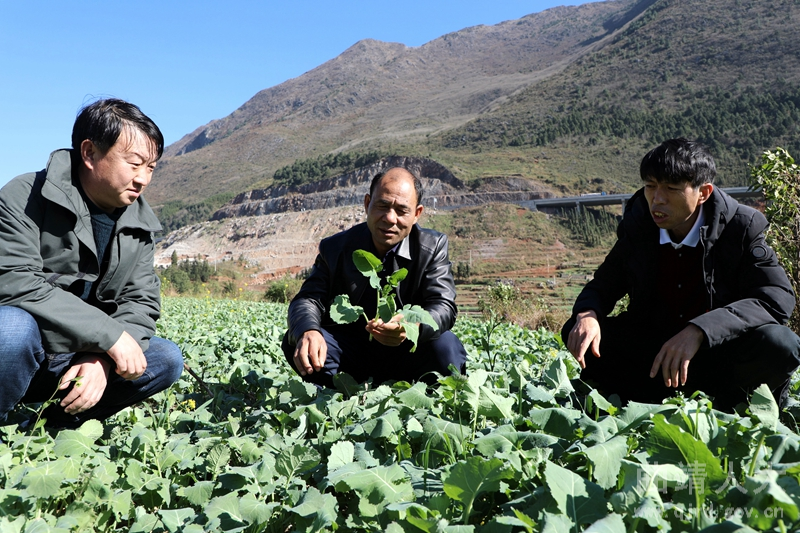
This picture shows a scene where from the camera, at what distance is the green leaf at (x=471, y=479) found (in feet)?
4.15

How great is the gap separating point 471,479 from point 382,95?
385 feet

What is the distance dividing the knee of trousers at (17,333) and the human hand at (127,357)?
0.25 meters

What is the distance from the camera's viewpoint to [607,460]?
51.4 inches

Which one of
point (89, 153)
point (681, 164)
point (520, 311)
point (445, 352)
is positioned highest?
point (89, 153)

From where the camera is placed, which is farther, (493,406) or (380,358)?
(380,358)

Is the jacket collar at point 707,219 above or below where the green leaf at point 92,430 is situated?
above

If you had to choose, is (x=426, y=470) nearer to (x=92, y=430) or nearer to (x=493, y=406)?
(x=493, y=406)

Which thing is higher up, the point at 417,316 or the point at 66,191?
the point at 66,191

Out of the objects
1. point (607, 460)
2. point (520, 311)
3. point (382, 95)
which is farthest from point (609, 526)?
point (382, 95)

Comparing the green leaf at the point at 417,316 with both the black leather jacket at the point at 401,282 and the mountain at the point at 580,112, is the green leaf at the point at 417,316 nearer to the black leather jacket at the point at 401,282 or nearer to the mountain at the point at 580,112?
the black leather jacket at the point at 401,282

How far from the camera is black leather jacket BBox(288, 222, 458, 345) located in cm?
271

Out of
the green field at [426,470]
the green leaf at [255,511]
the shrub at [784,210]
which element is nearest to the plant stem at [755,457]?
the green field at [426,470]

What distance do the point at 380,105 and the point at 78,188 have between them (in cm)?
11033

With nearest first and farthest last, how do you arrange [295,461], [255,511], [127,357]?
[255,511]
[295,461]
[127,357]
